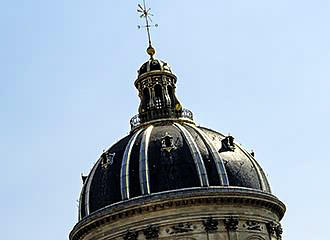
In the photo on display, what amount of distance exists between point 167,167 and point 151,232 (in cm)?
385

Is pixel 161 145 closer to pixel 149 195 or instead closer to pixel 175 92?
pixel 149 195

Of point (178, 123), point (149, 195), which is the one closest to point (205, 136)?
point (178, 123)

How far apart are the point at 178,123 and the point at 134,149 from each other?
4.46 metres

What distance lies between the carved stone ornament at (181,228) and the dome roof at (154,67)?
1392 centimetres

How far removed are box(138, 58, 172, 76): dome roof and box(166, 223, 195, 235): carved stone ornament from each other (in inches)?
548

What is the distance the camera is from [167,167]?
42688mm

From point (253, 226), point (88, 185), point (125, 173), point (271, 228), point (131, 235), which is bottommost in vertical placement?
point (131, 235)

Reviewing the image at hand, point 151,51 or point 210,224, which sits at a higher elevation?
point 151,51

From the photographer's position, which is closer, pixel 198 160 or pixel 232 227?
pixel 232 227

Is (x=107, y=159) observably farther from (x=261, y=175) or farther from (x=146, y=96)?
(x=261, y=175)

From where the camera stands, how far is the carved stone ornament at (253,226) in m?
42.7

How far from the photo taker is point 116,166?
44.2 meters

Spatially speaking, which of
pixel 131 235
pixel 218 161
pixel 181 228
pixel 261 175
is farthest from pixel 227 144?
pixel 131 235

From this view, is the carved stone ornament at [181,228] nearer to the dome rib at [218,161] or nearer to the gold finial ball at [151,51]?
the dome rib at [218,161]
